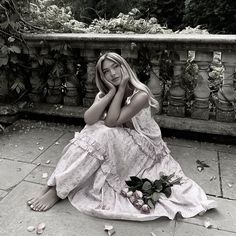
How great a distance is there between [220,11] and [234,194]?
6530 millimetres

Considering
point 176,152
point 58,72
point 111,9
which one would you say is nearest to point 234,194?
point 176,152

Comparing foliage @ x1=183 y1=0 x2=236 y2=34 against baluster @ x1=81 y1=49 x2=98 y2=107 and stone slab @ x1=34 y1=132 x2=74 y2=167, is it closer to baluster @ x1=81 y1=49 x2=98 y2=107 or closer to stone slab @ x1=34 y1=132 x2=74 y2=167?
baluster @ x1=81 y1=49 x2=98 y2=107

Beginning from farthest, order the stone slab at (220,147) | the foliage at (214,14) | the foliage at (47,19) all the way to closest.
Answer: the foliage at (214,14) → the foliage at (47,19) → the stone slab at (220,147)

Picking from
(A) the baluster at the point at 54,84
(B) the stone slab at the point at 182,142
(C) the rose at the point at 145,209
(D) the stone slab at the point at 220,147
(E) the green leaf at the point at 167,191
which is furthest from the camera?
(A) the baluster at the point at 54,84

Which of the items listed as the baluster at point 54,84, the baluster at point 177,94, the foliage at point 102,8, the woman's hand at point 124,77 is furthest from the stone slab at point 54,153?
the foliage at point 102,8

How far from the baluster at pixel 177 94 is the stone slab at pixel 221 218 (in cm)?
130

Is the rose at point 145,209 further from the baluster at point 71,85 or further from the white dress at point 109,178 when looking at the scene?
the baluster at point 71,85

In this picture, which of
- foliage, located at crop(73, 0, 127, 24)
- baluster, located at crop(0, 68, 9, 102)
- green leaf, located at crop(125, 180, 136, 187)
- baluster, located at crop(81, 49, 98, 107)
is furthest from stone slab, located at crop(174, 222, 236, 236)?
foliage, located at crop(73, 0, 127, 24)

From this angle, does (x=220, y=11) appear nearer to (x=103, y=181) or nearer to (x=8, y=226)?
(x=103, y=181)

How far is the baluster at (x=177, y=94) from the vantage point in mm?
3424

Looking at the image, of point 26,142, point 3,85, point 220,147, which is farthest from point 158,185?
point 3,85

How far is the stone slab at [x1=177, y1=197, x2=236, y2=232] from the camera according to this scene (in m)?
2.27

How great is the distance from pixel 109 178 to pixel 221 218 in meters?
0.89

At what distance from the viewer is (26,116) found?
4.17 m
